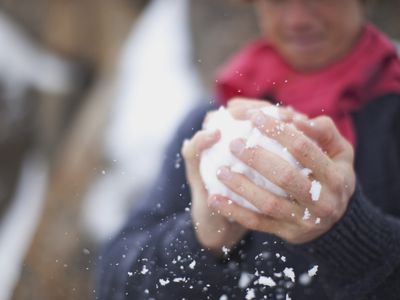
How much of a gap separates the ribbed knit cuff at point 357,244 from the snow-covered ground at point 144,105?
19 cm

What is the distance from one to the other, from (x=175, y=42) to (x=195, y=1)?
0.12 metres

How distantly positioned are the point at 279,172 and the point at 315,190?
0.08 ft

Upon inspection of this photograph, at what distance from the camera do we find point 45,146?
176 cm

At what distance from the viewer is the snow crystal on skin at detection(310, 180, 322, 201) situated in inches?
14.5

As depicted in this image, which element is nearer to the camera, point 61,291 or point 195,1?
point 61,291

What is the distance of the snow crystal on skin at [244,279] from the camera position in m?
0.39

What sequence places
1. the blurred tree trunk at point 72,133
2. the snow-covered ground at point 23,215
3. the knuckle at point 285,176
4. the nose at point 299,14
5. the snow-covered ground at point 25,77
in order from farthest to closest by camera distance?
1. the snow-covered ground at point 25,77
2. the snow-covered ground at point 23,215
3. the nose at point 299,14
4. the blurred tree trunk at point 72,133
5. the knuckle at point 285,176

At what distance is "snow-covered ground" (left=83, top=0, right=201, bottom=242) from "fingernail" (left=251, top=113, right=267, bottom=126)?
20 centimetres

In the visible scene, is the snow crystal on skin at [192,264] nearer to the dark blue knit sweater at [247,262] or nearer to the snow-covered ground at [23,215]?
the dark blue knit sweater at [247,262]

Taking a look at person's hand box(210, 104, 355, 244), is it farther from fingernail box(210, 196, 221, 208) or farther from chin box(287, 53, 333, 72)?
chin box(287, 53, 333, 72)

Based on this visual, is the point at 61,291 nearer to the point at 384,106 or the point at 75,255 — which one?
the point at 75,255

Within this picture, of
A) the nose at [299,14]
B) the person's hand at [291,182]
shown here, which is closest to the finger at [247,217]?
the person's hand at [291,182]

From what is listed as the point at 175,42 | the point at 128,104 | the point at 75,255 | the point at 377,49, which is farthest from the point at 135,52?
the point at 75,255

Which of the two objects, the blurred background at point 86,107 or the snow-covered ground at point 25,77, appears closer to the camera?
the blurred background at point 86,107
